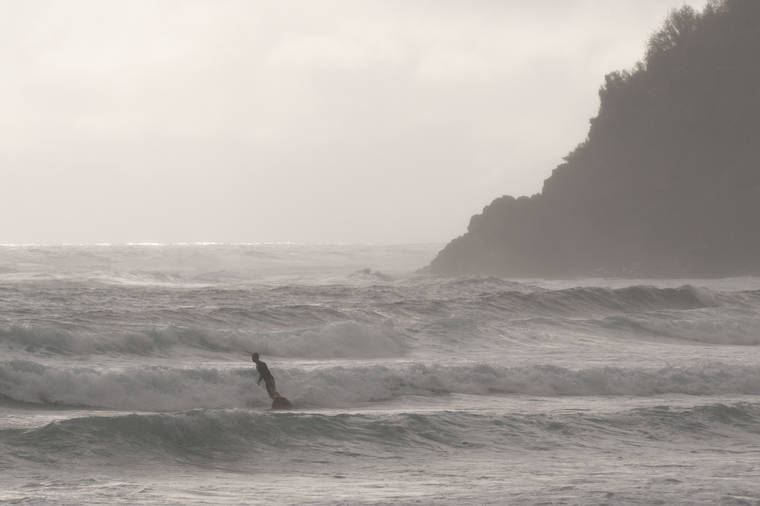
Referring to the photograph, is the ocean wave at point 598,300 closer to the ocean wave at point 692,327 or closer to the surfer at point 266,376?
the ocean wave at point 692,327

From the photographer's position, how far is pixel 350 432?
49.8 ft

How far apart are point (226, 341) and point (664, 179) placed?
178ft

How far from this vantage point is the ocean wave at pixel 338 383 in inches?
715

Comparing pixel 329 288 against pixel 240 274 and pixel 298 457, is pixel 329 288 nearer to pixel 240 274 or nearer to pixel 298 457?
pixel 298 457

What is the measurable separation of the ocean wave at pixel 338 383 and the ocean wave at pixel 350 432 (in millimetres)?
3128

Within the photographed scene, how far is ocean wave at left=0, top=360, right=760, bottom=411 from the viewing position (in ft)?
59.6

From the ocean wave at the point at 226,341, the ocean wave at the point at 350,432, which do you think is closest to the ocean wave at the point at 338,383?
the ocean wave at the point at 226,341

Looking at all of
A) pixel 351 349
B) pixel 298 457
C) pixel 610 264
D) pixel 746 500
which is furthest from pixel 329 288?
pixel 610 264

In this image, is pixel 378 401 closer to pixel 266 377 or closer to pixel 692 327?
pixel 266 377

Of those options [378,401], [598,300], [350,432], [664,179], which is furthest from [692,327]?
[664,179]

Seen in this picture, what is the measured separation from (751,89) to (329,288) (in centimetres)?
4346

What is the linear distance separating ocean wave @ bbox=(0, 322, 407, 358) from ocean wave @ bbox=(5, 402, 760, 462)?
7636 mm

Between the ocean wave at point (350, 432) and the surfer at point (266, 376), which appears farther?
the surfer at point (266, 376)

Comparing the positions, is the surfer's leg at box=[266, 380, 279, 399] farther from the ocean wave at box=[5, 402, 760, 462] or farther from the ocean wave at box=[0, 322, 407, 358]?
the ocean wave at box=[0, 322, 407, 358]
